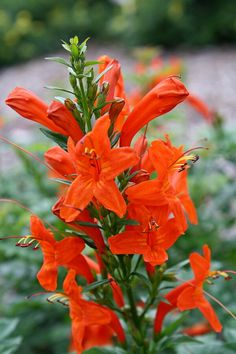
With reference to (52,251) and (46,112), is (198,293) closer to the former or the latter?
(52,251)

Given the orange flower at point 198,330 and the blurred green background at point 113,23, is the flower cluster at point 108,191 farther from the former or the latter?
the blurred green background at point 113,23

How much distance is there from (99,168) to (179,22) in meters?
10.4

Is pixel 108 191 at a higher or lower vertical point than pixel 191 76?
lower

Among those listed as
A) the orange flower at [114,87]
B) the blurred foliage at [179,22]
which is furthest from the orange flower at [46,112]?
the blurred foliage at [179,22]

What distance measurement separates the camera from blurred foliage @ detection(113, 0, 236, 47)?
440 inches

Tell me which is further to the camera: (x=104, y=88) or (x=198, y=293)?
(x=198, y=293)

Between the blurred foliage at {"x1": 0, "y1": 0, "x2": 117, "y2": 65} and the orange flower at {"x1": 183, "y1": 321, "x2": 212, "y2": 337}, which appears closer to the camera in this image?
the orange flower at {"x1": 183, "y1": 321, "x2": 212, "y2": 337}

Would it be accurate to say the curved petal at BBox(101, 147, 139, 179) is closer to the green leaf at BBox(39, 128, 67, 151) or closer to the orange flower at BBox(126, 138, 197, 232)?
the orange flower at BBox(126, 138, 197, 232)

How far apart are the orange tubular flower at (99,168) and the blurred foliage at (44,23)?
11375 mm

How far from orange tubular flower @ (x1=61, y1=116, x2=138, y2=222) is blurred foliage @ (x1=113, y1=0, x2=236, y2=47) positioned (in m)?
10.3

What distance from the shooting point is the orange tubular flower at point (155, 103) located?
58.7 inches

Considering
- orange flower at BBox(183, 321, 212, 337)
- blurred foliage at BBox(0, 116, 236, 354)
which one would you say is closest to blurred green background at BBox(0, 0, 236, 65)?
blurred foliage at BBox(0, 116, 236, 354)

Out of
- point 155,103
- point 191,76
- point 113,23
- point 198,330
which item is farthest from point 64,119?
point 113,23

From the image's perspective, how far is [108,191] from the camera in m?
1.38
